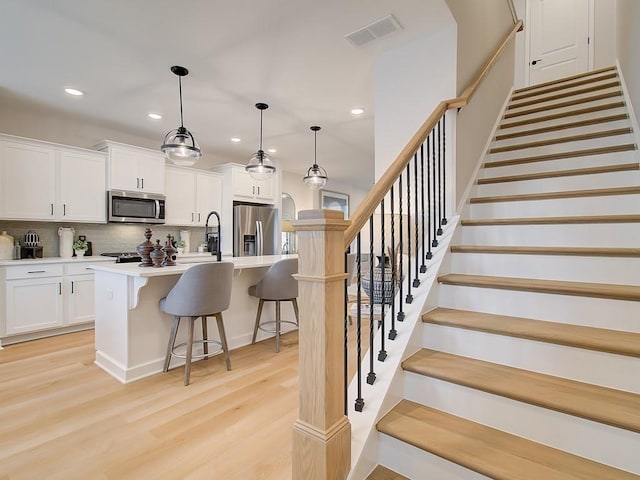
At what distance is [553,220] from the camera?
2006mm

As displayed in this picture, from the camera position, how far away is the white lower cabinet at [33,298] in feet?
11.5

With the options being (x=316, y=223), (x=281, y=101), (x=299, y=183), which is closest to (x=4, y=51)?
(x=281, y=101)

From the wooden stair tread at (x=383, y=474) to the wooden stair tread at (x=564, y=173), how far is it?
7.22 feet

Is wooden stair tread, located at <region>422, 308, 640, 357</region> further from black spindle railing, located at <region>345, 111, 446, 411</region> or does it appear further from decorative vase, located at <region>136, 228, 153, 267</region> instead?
decorative vase, located at <region>136, 228, 153, 267</region>

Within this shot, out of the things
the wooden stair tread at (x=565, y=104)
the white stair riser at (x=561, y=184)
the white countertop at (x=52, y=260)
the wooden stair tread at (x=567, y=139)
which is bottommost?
the white countertop at (x=52, y=260)

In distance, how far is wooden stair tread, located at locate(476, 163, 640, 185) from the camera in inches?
85.6

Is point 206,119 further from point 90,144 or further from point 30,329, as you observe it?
point 30,329

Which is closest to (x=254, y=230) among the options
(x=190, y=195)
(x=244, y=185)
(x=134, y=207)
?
(x=244, y=185)

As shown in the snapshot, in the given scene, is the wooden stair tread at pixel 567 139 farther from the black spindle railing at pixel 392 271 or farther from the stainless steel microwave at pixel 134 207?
the stainless steel microwave at pixel 134 207

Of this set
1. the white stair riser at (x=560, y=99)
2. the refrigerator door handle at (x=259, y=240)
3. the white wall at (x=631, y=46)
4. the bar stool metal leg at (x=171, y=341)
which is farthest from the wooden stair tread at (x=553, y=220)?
the refrigerator door handle at (x=259, y=240)

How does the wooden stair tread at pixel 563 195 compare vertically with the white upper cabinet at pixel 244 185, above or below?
below

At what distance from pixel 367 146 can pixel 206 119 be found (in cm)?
264

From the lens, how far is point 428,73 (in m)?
2.58

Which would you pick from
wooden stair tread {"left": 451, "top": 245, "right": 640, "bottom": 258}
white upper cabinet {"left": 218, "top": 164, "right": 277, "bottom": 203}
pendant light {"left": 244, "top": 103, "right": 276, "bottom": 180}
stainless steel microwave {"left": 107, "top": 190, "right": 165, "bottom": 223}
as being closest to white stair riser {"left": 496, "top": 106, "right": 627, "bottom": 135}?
wooden stair tread {"left": 451, "top": 245, "right": 640, "bottom": 258}
